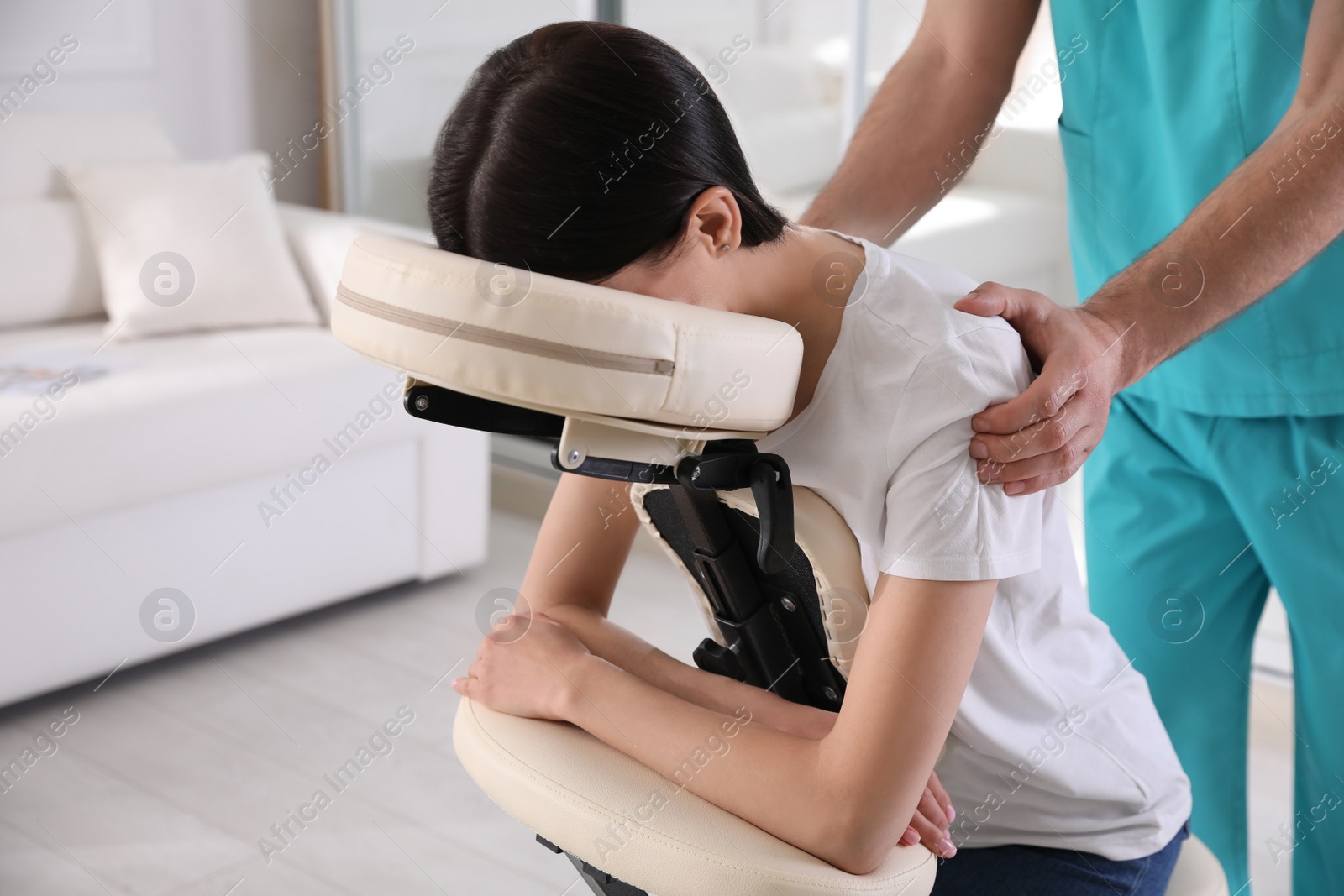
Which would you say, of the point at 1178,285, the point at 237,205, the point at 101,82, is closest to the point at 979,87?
the point at 1178,285

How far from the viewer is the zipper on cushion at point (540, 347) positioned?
0.65 m

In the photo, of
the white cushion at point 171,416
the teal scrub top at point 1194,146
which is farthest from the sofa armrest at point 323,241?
the teal scrub top at point 1194,146

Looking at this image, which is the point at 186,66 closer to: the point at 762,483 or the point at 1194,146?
the point at 1194,146

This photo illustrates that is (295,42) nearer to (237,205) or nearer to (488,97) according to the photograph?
(237,205)

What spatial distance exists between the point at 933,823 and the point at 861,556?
0.19 metres

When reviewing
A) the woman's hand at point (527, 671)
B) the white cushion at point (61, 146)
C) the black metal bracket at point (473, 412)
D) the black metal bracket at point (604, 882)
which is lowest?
the white cushion at point (61, 146)

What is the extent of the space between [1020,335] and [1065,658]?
10.1 inches

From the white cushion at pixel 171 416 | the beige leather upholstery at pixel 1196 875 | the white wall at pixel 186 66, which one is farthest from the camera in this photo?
the white wall at pixel 186 66

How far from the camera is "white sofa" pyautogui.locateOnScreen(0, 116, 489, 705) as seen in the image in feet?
7.58

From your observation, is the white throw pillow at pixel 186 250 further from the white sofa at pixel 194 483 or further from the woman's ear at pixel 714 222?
the woman's ear at pixel 714 222

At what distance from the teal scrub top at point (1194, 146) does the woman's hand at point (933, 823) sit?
0.52m

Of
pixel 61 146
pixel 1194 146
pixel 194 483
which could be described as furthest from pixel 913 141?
pixel 61 146

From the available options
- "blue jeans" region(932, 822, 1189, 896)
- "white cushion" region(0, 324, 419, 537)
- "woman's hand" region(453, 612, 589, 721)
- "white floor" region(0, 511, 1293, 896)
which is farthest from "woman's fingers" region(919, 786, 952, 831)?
"white cushion" region(0, 324, 419, 537)

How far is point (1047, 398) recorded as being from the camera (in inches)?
32.4
